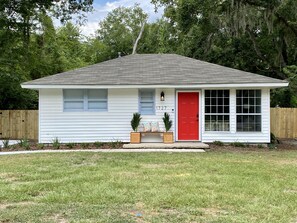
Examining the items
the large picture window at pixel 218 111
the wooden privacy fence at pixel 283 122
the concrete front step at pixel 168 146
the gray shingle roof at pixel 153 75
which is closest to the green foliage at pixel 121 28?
the wooden privacy fence at pixel 283 122

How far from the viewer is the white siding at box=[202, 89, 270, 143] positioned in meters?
12.7

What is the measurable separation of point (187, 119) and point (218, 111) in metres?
1.27

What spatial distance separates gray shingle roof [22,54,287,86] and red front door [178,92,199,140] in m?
0.83

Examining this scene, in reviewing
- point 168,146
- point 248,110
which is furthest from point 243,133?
point 168,146

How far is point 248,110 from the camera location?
41.9 ft

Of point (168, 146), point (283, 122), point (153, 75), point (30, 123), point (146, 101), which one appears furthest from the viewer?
point (283, 122)

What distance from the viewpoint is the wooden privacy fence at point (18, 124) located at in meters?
16.7

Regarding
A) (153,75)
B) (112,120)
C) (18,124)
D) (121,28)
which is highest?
(121,28)

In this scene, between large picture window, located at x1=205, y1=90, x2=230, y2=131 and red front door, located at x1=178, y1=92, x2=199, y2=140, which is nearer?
large picture window, located at x1=205, y1=90, x2=230, y2=131

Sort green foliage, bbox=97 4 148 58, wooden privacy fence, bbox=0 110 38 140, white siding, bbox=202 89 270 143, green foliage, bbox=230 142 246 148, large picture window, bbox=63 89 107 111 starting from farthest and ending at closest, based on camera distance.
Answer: green foliage, bbox=97 4 148 58 < wooden privacy fence, bbox=0 110 38 140 < large picture window, bbox=63 89 107 111 < white siding, bbox=202 89 270 143 < green foliage, bbox=230 142 246 148

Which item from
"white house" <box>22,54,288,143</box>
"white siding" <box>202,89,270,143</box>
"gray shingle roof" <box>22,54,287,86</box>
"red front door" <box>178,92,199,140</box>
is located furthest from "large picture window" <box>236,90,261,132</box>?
"red front door" <box>178,92,199,140</box>

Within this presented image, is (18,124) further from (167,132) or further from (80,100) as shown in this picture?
(167,132)

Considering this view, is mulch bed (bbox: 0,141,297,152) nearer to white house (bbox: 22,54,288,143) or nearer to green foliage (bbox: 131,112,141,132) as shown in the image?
white house (bbox: 22,54,288,143)

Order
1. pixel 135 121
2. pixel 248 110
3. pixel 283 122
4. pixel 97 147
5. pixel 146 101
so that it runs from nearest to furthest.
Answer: pixel 97 147 < pixel 135 121 < pixel 248 110 < pixel 146 101 < pixel 283 122
